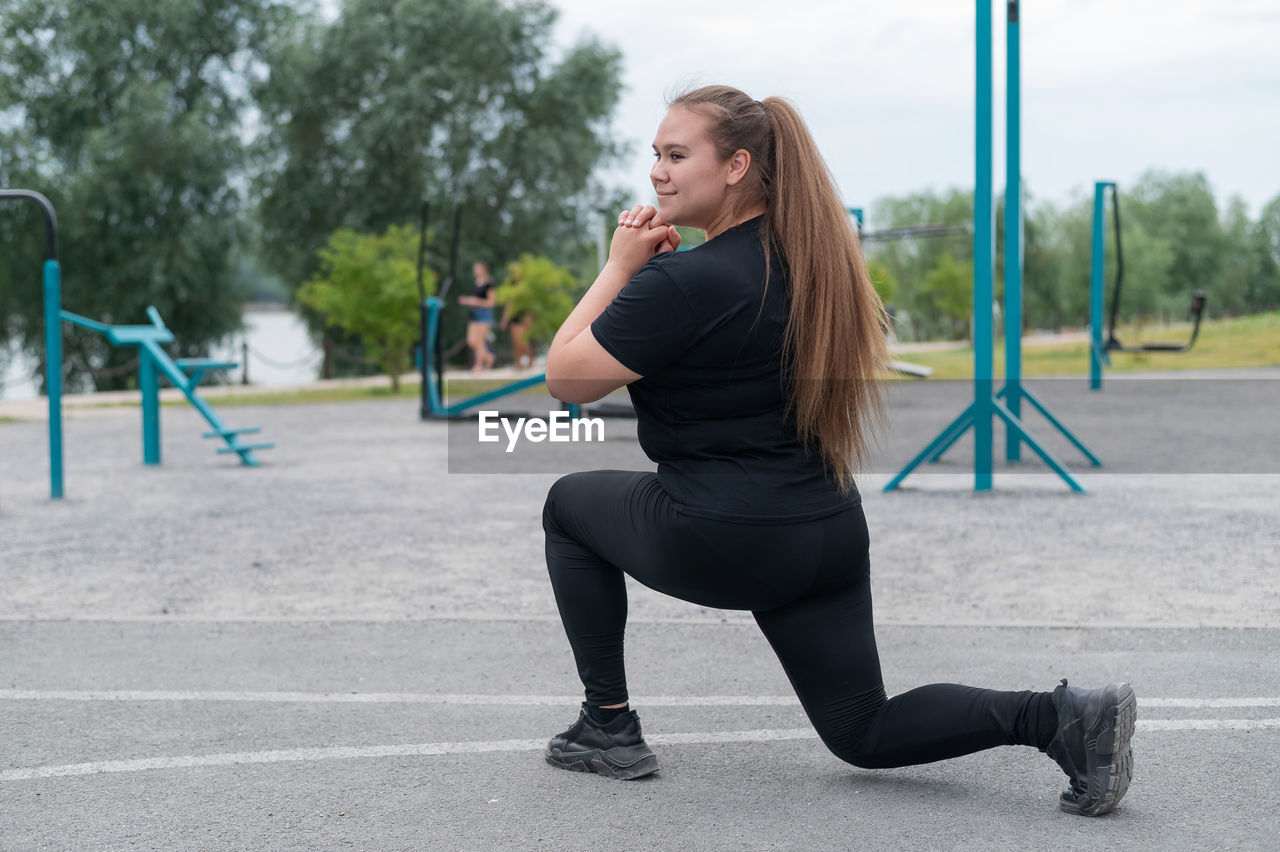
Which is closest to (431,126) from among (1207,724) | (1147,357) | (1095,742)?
(1147,357)

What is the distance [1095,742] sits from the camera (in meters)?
2.87

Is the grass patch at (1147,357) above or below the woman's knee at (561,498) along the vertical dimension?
above

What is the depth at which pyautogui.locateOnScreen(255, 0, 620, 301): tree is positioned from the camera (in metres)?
32.3

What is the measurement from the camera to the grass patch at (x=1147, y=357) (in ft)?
80.0

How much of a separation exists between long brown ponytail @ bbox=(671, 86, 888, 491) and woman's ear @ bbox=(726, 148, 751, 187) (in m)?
0.01

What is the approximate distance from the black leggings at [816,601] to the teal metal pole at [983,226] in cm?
554

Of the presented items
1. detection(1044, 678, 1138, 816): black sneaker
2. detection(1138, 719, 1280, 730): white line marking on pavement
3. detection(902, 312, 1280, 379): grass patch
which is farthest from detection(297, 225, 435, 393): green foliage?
detection(1044, 678, 1138, 816): black sneaker

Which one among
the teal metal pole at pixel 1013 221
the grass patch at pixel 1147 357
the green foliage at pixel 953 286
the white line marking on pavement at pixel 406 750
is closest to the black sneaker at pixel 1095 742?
the white line marking on pavement at pixel 406 750

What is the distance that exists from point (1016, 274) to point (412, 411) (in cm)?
1009

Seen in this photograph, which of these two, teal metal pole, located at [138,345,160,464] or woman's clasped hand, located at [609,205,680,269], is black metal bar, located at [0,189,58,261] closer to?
teal metal pole, located at [138,345,160,464]

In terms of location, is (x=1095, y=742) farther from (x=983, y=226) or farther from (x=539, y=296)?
(x=539, y=296)

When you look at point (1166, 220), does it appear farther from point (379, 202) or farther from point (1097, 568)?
point (1097, 568)

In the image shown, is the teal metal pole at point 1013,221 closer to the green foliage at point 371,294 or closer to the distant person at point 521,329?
the green foliage at point 371,294

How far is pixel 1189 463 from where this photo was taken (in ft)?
34.2
